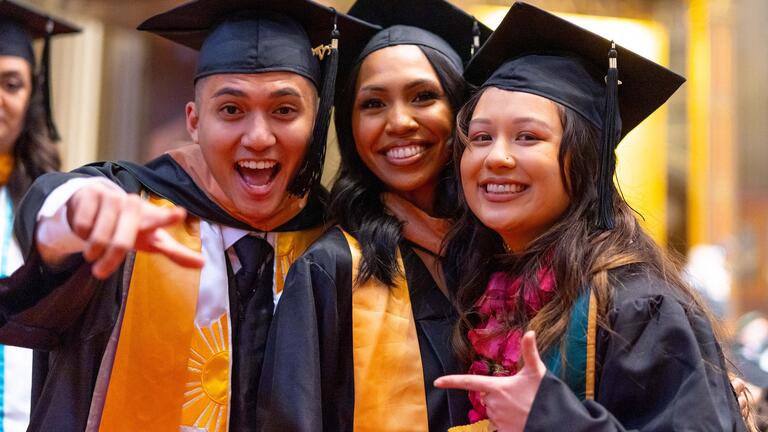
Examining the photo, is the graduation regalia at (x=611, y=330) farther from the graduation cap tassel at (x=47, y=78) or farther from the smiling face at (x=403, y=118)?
the graduation cap tassel at (x=47, y=78)

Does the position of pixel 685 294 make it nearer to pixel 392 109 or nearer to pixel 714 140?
pixel 392 109

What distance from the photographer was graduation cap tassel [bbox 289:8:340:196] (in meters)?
2.51

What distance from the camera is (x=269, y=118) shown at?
2469mm

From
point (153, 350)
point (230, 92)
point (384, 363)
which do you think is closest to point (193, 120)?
point (230, 92)

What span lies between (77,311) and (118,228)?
0.74 m

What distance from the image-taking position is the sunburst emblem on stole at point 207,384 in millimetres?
2385

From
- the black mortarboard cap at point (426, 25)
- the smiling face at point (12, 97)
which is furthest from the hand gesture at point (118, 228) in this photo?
the smiling face at point (12, 97)

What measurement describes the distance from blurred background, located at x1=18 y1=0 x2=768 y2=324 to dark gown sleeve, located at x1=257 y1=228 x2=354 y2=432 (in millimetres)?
2419

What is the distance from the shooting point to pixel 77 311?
228 centimetres

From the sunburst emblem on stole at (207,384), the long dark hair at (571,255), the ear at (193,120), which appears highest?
the ear at (193,120)

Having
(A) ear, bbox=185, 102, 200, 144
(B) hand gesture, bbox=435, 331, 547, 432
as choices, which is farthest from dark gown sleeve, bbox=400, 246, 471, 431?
(A) ear, bbox=185, 102, 200, 144

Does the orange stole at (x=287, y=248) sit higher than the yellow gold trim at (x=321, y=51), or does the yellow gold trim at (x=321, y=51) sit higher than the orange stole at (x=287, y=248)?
the yellow gold trim at (x=321, y=51)

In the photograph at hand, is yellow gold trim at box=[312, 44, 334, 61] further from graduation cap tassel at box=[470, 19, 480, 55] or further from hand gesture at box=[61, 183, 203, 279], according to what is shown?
hand gesture at box=[61, 183, 203, 279]

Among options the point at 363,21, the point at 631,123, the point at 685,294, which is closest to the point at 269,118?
the point at 363,21
